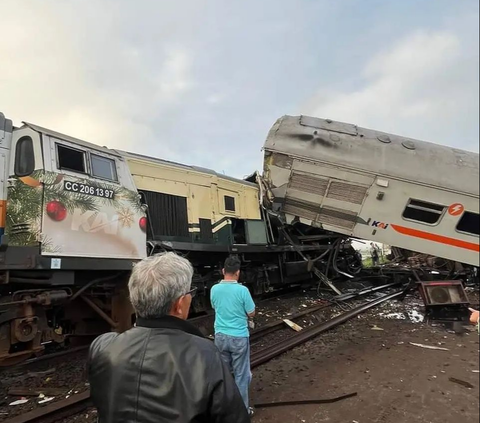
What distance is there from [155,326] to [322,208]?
242 inches

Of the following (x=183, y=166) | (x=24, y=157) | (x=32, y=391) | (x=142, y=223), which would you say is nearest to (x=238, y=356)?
(x=32, y=391)

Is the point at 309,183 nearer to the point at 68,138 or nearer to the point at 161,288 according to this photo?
the point at 68,138

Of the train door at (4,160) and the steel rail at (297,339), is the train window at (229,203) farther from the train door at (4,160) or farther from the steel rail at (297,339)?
the train door at (4,160)

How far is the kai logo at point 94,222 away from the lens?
5.36 m

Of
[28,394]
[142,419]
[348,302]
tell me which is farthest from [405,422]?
[348,302]

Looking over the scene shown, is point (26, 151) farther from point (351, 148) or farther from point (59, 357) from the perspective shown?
point (351, 148)

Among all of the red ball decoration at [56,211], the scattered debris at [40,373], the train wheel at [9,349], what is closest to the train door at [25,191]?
the red ball decoration at [56,211]

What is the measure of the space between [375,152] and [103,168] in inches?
177

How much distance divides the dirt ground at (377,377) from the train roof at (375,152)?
2581mm

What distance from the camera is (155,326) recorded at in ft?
5.20

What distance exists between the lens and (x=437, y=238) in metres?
6.29

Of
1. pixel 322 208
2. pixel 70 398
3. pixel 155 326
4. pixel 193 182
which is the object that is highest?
pixel 193 182

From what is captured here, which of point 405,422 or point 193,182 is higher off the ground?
point 193,182

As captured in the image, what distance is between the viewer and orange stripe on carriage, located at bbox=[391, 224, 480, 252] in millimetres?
6090
